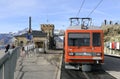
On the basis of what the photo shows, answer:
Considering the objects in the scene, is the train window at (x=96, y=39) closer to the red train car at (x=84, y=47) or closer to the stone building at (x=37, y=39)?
the red train car at (x=84, y=47)

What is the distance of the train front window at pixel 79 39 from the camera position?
76.5ft

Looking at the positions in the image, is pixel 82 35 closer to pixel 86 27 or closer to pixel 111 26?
pixel 86 27

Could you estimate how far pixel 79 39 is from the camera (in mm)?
23312

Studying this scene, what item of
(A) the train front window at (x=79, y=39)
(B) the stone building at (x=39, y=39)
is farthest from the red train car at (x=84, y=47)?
(B) the stone building at (x=39, y=39)

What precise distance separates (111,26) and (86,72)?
9681 cm

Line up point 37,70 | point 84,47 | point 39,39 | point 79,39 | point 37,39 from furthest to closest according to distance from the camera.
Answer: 1. point 37,39
2. point 39,39
3. point 79,39
4. point 84,47
5. point 37,70

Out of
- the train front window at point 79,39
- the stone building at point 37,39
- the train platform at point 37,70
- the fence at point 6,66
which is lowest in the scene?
the train platform at point 37,70

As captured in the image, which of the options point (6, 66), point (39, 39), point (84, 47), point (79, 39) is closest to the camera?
point (6, 66)

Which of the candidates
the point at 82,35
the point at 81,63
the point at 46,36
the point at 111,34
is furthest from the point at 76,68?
the point at 111,34

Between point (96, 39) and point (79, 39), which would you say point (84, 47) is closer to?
point (79, 39)

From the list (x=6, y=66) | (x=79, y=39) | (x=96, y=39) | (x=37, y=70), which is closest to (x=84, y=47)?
(x=79, y=39)

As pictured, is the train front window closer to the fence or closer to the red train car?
the red train car

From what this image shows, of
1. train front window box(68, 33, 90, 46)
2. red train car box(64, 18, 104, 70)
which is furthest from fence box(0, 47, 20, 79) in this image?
train front window box(68, 33, 90, 46)

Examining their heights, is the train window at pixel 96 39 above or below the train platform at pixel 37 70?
above
